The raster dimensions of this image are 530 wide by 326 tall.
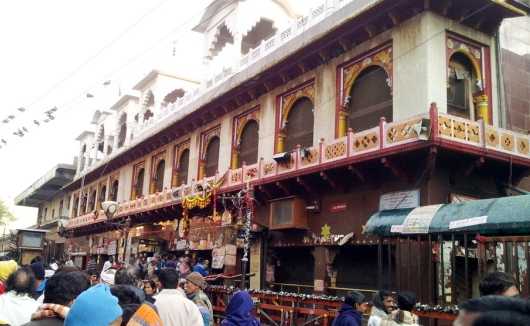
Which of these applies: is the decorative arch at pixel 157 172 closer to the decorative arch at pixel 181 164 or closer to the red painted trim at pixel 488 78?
the decorative arch at pixel 181 164

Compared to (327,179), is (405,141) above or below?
above

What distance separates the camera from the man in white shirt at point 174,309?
4.96m

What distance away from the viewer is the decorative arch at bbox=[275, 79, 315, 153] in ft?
58.0

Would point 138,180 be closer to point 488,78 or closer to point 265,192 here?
point 265,192

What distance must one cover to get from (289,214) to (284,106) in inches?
155

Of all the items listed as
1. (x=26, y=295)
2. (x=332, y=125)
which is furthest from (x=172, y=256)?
(x=26, y=295)

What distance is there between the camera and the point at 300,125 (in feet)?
58.2

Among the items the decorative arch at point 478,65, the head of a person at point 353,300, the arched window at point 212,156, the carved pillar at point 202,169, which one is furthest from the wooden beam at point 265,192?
the head of a person at point 353,300

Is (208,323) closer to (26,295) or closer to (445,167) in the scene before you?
(26,295)

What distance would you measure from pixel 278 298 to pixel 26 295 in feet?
26.0

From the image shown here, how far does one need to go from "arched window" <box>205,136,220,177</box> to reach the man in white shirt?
664 inches

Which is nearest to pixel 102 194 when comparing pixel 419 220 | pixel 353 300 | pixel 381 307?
pixel 419 220

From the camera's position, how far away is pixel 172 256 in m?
23.5

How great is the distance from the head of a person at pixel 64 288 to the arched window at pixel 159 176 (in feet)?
76.7
